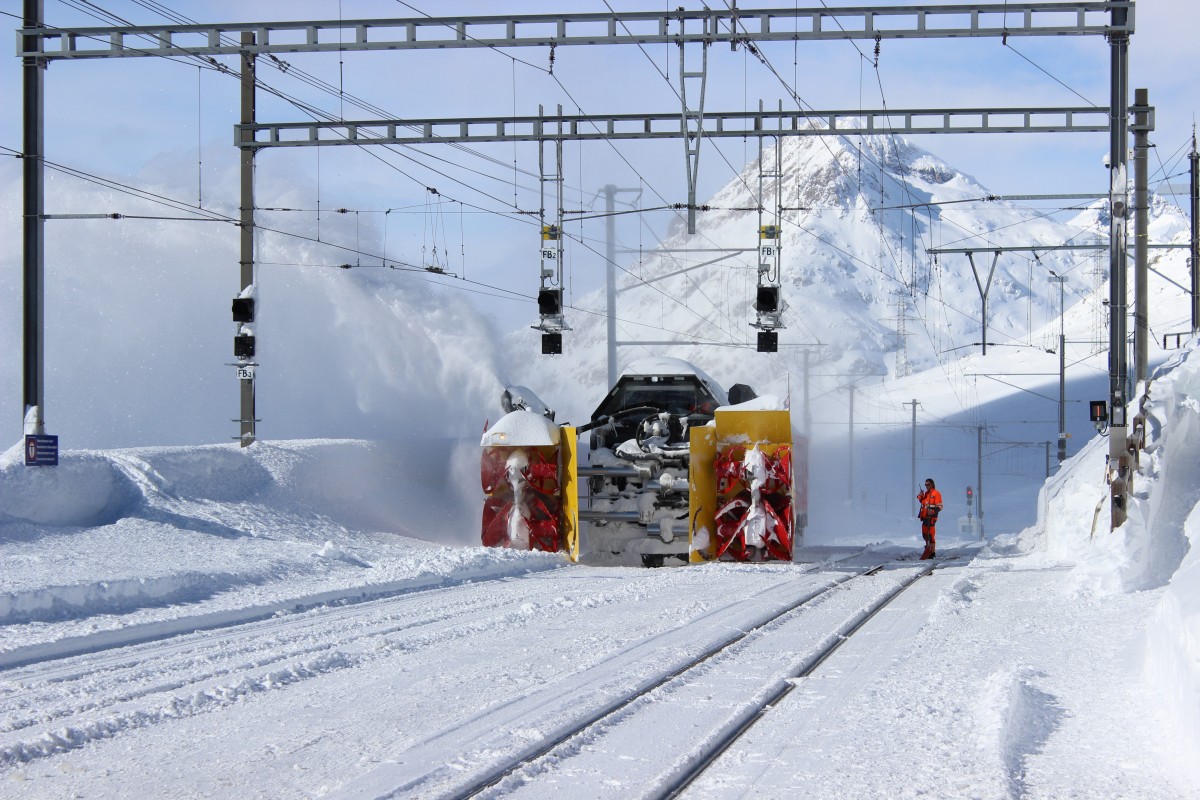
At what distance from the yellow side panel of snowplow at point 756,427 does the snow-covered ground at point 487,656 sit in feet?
5.90

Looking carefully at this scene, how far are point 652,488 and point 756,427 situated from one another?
1773mm

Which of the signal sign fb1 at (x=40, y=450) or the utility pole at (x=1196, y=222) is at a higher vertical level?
the utility pole at (x=1196, y=222)

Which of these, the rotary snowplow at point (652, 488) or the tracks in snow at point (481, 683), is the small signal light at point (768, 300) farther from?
the tracks in snow at point (481, 683)

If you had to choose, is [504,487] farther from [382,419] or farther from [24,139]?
[382,419]

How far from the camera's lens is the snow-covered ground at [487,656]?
578 centimetres

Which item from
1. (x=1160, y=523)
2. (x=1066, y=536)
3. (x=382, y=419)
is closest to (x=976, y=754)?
(x=1160, y=523)

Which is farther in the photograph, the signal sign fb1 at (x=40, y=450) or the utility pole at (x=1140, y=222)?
the utility pole at (x=1140, y=222)

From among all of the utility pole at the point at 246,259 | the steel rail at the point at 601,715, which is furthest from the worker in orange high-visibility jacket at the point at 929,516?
the steel rail at the point at 601,715

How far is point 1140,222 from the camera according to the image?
754 inches

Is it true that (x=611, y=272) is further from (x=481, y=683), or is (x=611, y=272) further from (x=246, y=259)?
(x=481, y=683)

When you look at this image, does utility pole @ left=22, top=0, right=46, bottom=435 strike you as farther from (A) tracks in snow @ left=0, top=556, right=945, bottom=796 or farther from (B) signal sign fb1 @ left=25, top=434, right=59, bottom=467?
(A) tracks in snow @ left=0, top=556, right=945, bottom=796

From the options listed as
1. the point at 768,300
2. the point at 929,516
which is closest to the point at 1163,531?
the point at 768,300

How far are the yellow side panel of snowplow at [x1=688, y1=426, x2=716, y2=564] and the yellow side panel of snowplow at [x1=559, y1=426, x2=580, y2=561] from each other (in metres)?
1.60

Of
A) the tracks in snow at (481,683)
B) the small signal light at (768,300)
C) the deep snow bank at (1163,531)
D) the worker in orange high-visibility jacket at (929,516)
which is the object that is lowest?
the worker in orange high-visibility jacket at (929,516)
